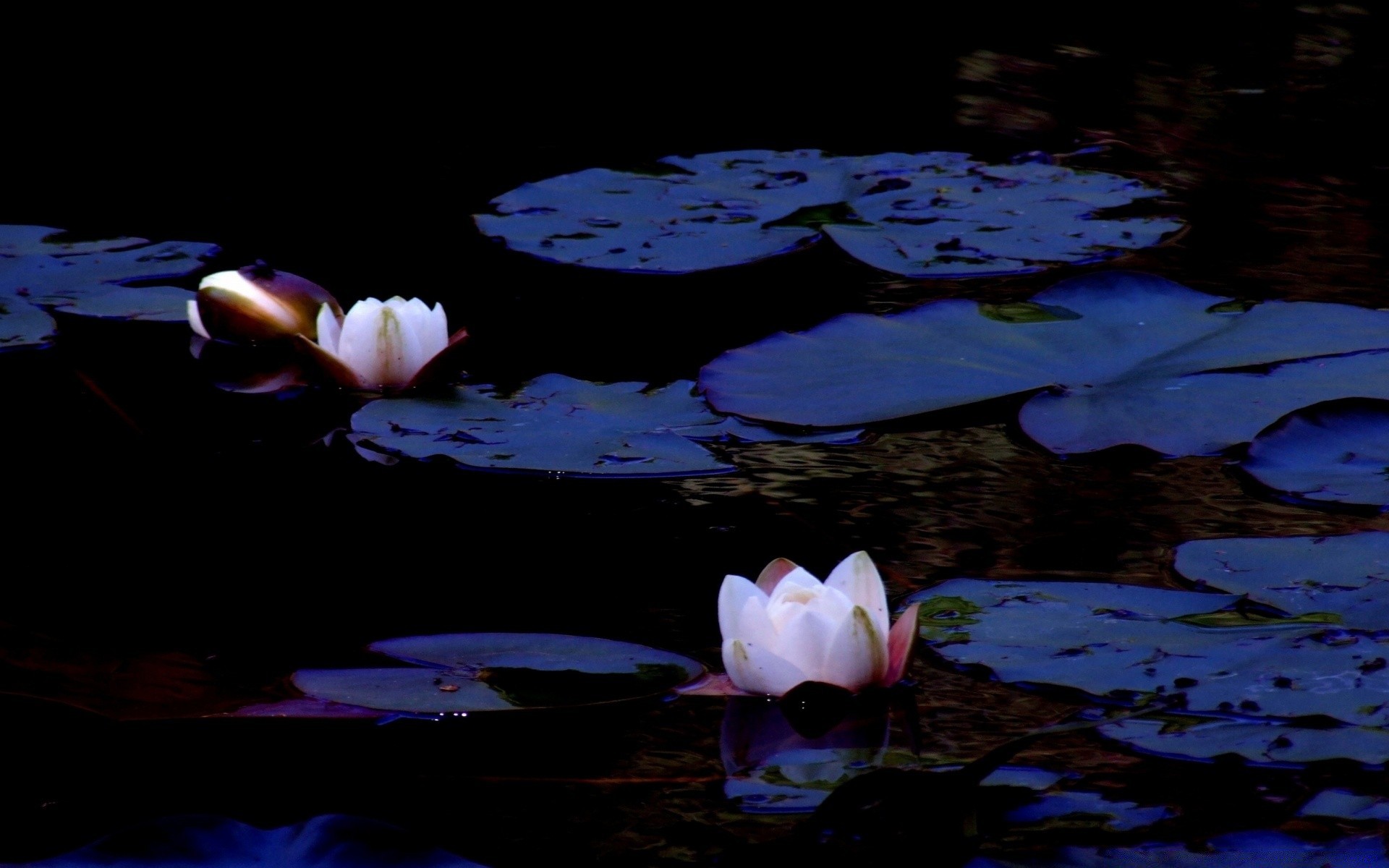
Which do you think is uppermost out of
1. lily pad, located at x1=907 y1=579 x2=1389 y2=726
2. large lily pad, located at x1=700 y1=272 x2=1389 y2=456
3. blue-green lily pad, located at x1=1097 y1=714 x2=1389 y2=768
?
large lily pad, located at x1=700 y1=272 x2=1389 y2=456

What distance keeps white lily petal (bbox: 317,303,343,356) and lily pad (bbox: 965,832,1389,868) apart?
1245mm

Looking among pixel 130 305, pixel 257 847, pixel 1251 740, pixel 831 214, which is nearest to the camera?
pixel 257 847

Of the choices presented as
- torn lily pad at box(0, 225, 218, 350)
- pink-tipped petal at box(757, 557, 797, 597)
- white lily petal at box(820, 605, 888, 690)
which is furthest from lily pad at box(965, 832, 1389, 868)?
torn lily pad at box(0, 225, 218, 350)

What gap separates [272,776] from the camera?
1.03 m

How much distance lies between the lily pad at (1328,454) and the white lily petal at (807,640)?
2.00ft

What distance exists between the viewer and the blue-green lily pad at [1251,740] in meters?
0.96

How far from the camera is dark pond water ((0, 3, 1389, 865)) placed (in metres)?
0.99

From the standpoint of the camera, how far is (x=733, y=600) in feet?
3.64

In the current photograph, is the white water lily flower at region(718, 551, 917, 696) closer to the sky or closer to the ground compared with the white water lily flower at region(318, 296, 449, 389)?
closer to the ground

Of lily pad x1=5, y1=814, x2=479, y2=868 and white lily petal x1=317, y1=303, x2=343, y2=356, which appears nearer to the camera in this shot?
lily pad x1=5, y1=814, x2=479, y2=868

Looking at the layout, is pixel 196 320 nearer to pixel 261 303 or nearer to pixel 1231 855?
pixel 261 303

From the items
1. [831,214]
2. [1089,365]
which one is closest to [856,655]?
[1089,365]

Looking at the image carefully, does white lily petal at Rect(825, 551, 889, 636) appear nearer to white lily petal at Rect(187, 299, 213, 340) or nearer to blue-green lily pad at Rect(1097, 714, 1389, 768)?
blue-green lily pad at Rect(1097, 714, 1389, 768)

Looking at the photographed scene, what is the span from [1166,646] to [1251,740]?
121mm
